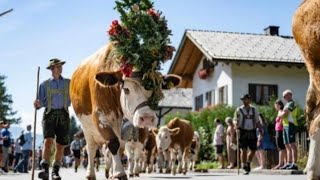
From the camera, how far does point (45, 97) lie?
10969 mm

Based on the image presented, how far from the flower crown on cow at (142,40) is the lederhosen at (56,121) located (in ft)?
6.72

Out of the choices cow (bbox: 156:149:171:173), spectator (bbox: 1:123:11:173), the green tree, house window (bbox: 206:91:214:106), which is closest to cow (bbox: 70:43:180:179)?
cow (bbox: 156:149:171:173)

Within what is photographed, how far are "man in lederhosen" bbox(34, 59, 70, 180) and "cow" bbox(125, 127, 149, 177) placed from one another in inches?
223

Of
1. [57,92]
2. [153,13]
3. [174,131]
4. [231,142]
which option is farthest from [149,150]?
[153,13]

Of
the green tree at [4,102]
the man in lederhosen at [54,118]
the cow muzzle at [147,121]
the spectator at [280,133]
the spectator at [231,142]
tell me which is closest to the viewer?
the cow muzzle at [147,121]

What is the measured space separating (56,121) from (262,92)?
28510 mm

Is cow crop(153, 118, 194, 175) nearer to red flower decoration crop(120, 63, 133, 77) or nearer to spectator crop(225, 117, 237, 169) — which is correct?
spectator crop(225, 117, 237, 169)

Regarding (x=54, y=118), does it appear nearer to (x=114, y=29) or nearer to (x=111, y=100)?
(x=111, y=100)

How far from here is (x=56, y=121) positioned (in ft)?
35.9

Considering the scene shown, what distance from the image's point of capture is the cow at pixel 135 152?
16936 mm

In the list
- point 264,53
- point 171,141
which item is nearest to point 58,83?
point 171,141

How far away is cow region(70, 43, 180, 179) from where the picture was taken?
28.5 ft

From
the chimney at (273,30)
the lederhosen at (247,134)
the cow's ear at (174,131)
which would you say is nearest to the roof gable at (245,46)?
the chimney at (273,30)

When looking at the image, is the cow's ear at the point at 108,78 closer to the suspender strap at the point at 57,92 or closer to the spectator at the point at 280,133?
the suspender strap at the point at 57,92
